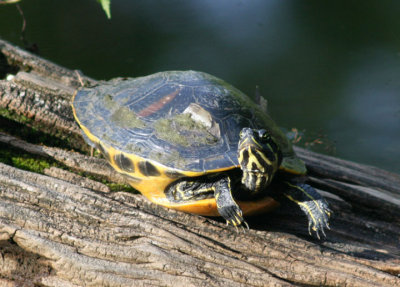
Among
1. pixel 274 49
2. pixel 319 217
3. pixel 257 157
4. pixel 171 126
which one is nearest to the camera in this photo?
pixel 257 157

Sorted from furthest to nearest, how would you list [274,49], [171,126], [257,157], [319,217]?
[274,49] → [171,126] → [319,217] → [257,157]

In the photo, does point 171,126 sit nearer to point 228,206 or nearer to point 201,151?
point 201,151

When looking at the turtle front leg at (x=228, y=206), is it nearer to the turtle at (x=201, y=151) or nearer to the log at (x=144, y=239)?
the turtle at (x=201, y=151)

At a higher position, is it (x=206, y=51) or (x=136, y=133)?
(x=136, y=133)

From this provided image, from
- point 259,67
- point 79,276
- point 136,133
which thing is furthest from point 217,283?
point 259,67

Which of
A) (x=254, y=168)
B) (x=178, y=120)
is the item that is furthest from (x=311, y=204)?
(x=178, y=120)

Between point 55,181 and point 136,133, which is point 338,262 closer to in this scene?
point 136,133
